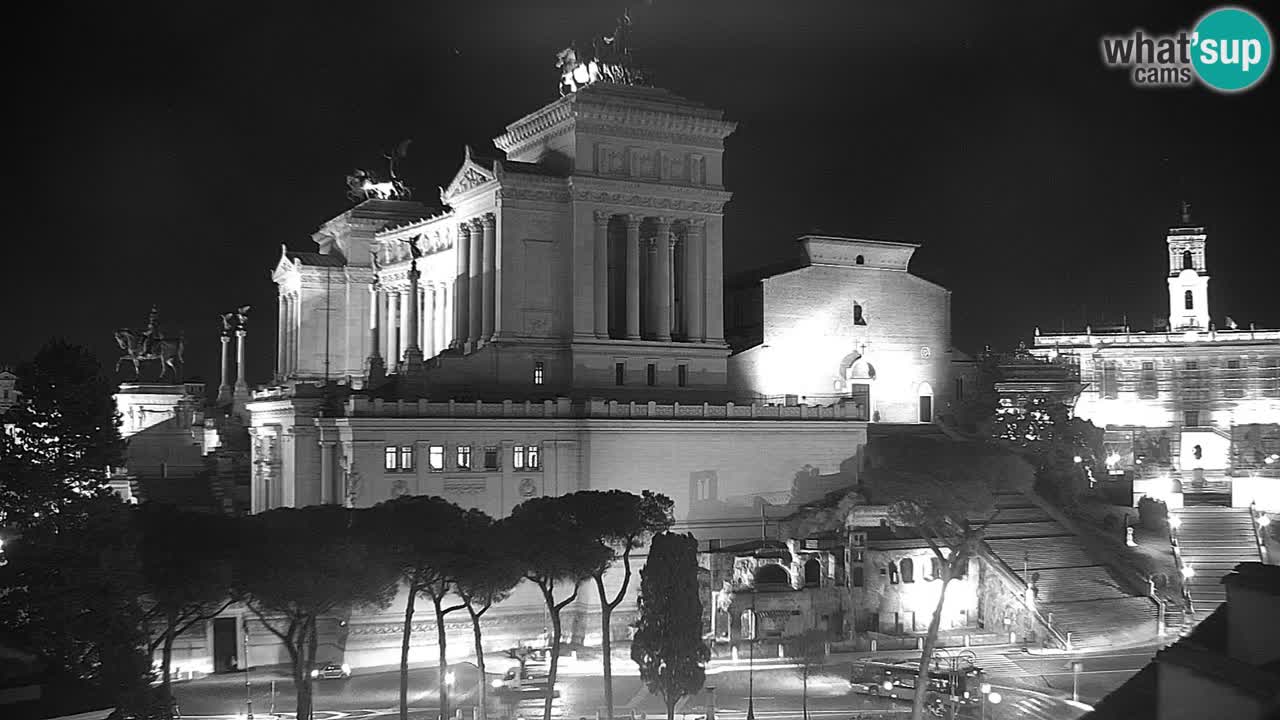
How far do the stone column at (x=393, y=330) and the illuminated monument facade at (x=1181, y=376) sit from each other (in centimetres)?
5827

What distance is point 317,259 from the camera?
354 feet

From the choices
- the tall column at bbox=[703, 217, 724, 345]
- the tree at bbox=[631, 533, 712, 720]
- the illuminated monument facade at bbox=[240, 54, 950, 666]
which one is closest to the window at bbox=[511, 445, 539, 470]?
the illuminated monument facade at bbox=[240, 54, 950, 666]

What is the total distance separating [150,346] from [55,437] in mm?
59414

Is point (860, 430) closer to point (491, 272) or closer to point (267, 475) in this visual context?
point (491, 272)

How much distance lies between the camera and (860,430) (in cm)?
8431

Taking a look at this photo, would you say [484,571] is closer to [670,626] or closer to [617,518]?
[617,518]

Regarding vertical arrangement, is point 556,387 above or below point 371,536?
above

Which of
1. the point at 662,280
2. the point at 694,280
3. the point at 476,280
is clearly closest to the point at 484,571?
the point at 662,280

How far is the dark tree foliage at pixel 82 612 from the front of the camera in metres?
43.0

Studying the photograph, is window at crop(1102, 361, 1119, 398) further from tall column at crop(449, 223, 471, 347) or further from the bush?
tall column at crop(449, 223, 471, 347)

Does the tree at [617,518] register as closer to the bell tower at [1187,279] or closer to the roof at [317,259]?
the roof at [317,259]

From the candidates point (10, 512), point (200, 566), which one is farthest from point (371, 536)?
point (10, 512)

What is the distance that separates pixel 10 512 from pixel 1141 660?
5149 cm

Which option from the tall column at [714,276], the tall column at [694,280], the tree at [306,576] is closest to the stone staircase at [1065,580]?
the tall column at [714,276]
